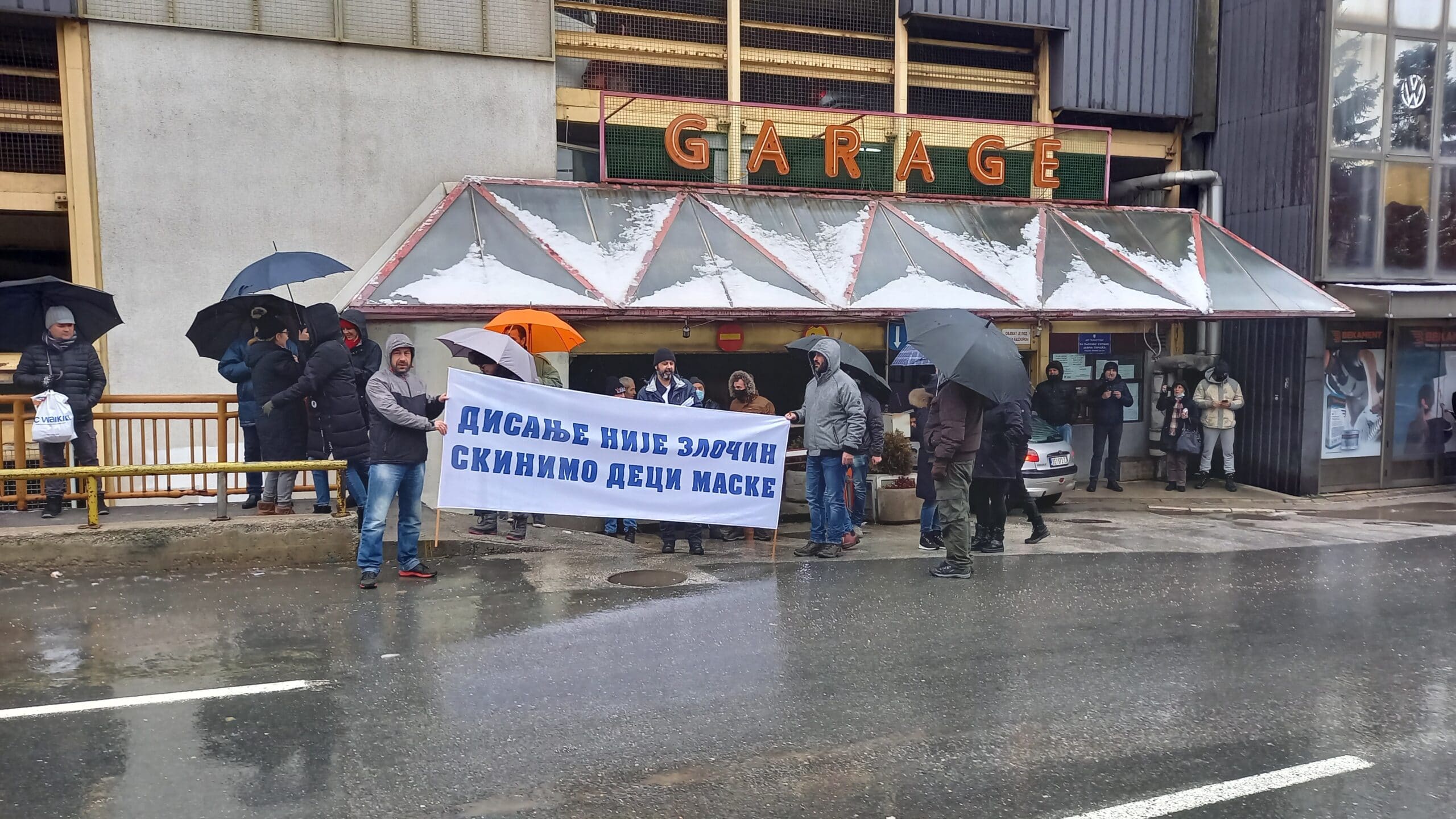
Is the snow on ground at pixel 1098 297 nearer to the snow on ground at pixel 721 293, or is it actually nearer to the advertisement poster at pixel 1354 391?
the advertisement poster at pixel 1354 391

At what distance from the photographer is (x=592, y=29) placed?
1375cm

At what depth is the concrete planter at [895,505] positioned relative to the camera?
38.9 feet

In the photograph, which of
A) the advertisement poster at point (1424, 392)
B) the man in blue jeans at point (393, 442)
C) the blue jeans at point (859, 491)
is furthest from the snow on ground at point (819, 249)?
the advertisement poster at point (1424, 392)

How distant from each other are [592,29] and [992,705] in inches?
437

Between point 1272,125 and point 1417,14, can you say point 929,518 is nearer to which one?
point 1272,125

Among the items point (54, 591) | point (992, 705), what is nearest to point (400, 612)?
point (54, 591)

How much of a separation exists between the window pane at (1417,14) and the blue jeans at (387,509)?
1502cm

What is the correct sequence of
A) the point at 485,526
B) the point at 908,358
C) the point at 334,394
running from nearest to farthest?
the point at 334,394
the point at 485,526
the point at 908,358

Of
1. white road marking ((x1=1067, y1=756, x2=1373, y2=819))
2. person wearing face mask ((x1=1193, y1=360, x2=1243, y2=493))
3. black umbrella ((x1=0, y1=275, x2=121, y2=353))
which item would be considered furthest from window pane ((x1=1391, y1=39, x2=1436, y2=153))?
black umbrella ((x1=0, y1=275, x2=121, y2=353))

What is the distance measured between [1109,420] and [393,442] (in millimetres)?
10974

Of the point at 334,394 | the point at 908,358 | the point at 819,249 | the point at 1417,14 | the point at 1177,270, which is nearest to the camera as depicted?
the point at 334,394

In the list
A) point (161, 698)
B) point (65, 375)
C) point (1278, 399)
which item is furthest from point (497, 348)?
point (1278, 399)

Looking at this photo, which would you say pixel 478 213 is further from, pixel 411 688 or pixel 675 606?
pixel 411 688

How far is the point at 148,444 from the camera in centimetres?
1077
